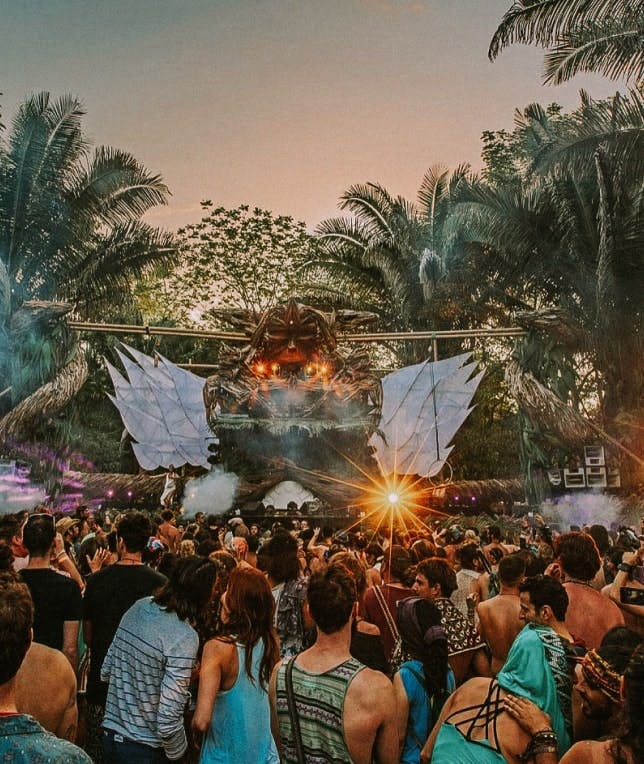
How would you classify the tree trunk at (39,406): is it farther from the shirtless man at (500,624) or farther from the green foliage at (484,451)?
the shirtless man at (500,624)

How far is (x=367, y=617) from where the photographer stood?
20.0 feet

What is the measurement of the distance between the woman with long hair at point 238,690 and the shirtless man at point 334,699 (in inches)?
15.3

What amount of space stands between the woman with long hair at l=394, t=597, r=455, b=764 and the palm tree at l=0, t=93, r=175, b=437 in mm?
22655

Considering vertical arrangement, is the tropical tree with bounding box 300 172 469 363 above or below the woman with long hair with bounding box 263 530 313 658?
above

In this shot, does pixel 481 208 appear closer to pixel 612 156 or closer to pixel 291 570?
pixel 612 156

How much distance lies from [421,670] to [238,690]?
2.93 feet

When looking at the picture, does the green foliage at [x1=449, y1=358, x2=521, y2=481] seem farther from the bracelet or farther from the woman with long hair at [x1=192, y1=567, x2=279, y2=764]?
the bracelet

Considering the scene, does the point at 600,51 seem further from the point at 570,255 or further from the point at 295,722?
the point at 295,722

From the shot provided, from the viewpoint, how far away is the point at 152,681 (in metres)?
4.00

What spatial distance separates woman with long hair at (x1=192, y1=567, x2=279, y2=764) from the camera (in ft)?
12.6

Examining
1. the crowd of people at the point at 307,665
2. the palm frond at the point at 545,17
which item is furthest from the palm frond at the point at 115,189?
the crowd of people at the point at 307,665

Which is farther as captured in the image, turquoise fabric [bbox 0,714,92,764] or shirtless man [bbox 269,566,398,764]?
shirtless man [bbox 269,566,398,764]

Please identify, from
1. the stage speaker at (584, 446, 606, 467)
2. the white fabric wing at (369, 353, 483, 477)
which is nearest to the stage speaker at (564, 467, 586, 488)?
the stage speaker at (584, 446, 606, 467)

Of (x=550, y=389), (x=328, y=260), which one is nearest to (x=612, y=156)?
(x=550, y=389)
